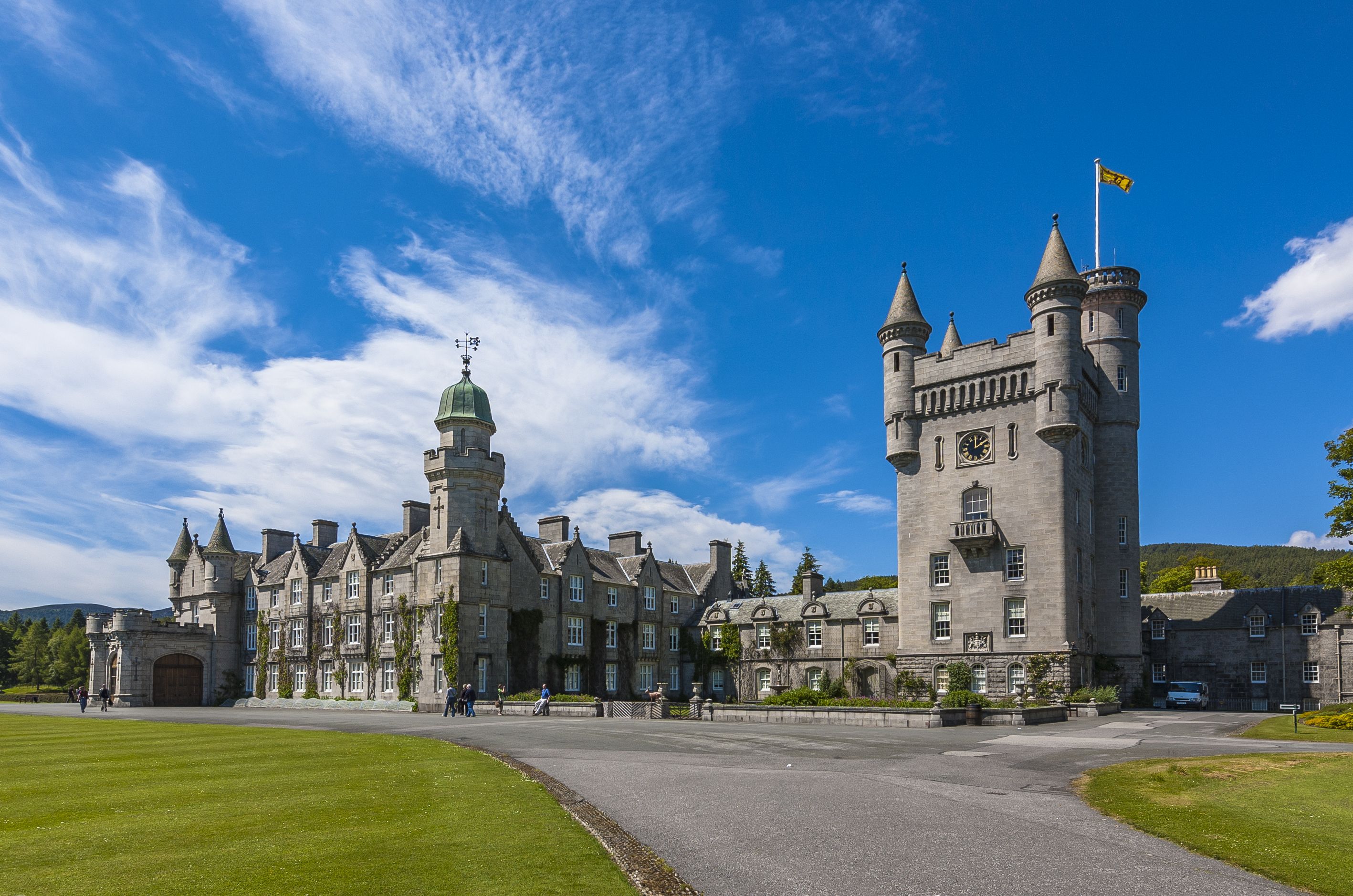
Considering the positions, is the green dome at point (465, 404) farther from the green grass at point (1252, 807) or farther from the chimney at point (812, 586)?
the green grass at point (1252, 807)

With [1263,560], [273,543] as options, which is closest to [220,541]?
[273,543]

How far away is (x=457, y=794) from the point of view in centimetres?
1529

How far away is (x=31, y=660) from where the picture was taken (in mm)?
105750

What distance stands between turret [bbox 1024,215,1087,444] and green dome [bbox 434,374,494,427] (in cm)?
3221

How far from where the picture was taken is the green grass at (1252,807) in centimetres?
1116

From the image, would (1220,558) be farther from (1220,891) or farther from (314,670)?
(1220,891)

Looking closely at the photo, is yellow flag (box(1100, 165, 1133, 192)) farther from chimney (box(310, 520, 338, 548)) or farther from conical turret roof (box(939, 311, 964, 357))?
chimney (box(310, 520, 338, 548))

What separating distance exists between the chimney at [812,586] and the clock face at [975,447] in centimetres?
1445

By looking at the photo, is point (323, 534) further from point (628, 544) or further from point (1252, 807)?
point (1252, 807)

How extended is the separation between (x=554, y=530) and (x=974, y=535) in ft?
94.7

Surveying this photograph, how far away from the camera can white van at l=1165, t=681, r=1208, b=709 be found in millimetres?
54594

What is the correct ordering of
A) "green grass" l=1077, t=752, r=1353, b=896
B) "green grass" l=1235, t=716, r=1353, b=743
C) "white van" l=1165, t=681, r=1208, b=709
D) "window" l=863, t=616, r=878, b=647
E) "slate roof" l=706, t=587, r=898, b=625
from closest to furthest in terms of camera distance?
1. "green grass" l=1077, t=752, r=1353, b=896
2. "green grass" l=1235, t=716, r=1353, b=743
3. "white van" l=1165, t=681, r=1208, b=709
4. "window" l=863, t=616, r=878, b=647
5. "slate roof" l=706, t=587, r=898, b=625

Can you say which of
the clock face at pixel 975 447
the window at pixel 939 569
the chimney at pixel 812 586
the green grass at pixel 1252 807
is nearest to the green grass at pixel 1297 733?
the green grass at pixel 1252 807

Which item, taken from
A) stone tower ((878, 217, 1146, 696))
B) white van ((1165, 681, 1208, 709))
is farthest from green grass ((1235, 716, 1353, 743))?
white van ((1165, 681, 1208, 709))
